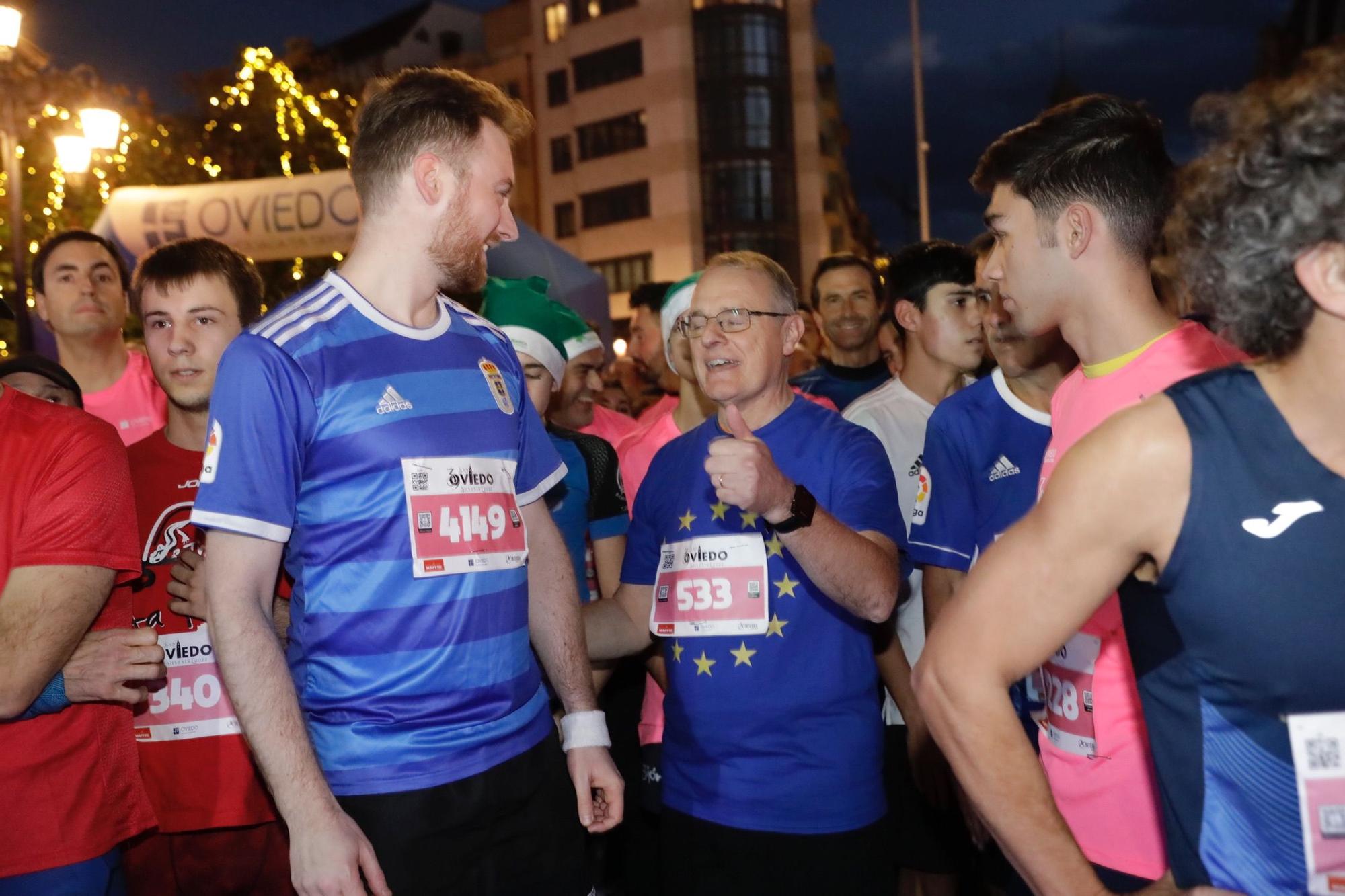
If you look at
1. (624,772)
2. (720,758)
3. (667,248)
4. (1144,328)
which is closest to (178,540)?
(720,758)

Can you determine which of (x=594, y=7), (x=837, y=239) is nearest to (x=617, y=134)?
(x=594, y=7)

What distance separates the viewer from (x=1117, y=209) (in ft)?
9.30

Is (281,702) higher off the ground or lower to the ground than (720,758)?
higher

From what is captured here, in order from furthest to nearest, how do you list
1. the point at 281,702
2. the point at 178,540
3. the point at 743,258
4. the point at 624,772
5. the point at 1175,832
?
the point at 624,772 < the point at 743,258 < the point at 178,540 < the point at 281,702 < the point at 1175,832

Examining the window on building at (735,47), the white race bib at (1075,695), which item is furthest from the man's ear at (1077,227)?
the window on building at (735,47)

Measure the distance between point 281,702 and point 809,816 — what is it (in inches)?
61.7

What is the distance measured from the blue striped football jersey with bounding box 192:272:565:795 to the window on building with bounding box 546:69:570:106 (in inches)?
1935

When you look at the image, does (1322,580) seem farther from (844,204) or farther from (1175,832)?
(844,204)

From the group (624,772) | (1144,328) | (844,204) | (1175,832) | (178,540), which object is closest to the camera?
(1175,832)

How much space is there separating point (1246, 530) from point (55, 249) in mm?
5167

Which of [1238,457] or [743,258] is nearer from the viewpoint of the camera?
[1238,457]

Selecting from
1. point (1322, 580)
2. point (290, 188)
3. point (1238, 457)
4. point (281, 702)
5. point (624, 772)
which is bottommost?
point (624, 772)

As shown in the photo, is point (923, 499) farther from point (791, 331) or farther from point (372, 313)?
point (372, 313)

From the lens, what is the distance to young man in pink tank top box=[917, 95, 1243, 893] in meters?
2.68
